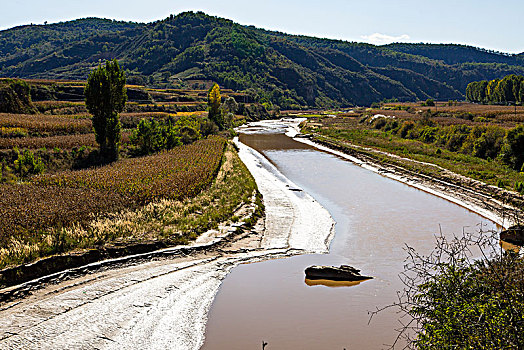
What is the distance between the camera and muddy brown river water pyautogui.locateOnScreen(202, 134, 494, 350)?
1214 centimetres

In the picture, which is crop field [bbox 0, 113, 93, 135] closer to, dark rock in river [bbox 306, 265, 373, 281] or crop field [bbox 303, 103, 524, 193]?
crop field [bbox 303, 103, 524, 193]

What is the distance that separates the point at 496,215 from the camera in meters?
25.2

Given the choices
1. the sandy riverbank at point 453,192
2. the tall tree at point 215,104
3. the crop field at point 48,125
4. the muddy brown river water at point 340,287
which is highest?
the tall tree at point 215,104

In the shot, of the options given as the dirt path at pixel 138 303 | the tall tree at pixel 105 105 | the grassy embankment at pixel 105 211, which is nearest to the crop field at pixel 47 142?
the tall tree at pixel 105 105

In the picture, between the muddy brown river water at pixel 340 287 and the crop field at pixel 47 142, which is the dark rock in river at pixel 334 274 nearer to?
the muddy brown river water at pixel 340 287

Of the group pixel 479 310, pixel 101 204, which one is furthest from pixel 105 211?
pixel 479 310

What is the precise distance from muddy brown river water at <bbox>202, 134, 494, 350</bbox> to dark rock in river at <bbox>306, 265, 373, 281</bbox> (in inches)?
19.0

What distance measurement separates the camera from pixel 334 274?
16.3m

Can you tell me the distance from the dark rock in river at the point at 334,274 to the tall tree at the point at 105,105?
1154 inches

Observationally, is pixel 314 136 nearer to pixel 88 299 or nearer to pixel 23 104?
pixel 23 104

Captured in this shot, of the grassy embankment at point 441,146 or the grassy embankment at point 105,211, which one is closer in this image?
the grassy embankment at point 105,211

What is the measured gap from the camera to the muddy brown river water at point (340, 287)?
39.8 feet

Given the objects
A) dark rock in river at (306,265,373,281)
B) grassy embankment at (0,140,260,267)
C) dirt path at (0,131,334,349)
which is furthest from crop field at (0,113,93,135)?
dark rock in river at (306,265,373,281)

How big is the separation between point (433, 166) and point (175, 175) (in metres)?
25.7
